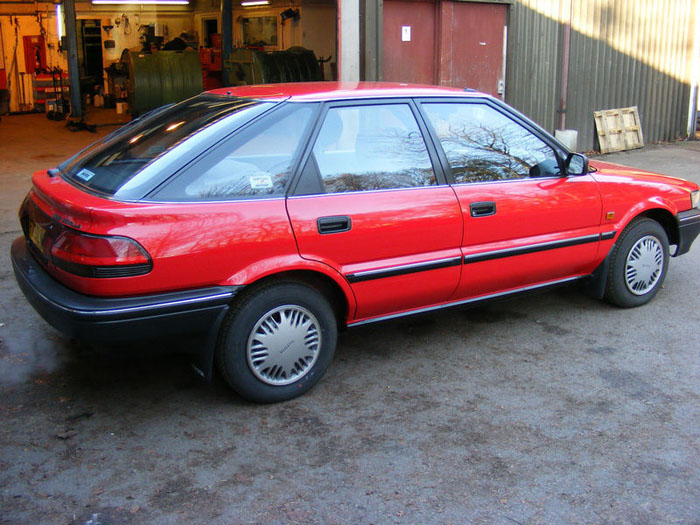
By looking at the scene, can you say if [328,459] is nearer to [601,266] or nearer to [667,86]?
[601,266]

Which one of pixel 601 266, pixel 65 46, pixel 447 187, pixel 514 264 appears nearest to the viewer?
pixel 447 187

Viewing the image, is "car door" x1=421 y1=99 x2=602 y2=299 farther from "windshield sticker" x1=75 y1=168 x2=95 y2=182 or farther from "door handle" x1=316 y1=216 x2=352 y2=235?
"windshield sticker" x1=75 y1=168 x2=95 y2=182

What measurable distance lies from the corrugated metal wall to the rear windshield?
7742 millimetres

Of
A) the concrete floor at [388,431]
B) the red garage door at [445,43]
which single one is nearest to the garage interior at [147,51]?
the red garage door at [445,43]

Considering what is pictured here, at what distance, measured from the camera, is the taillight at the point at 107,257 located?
3316 mm

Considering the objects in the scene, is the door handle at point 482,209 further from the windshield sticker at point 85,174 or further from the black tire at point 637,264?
the windshield sticker at point 85,174

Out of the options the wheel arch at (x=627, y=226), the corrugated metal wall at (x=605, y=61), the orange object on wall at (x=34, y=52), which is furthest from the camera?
the orange object on wall at (x=34, y=52)

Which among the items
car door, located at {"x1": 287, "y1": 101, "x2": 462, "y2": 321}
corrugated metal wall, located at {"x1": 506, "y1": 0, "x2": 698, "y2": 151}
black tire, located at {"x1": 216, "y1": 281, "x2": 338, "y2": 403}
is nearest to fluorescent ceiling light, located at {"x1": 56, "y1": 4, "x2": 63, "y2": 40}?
corrugated metal wall, located at {"x1": 506, "y1": 0, "x2": 698, "y2": 151}

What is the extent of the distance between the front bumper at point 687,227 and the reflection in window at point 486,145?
129 centimetres

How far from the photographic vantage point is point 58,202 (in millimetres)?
3645

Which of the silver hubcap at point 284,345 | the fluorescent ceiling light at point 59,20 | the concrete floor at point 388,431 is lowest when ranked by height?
the concrete floor at point 388,431

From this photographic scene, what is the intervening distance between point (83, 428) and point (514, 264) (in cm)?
267

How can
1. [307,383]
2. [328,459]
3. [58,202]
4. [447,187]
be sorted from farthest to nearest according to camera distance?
[447,187], [307,383], [58,202], [328,459]

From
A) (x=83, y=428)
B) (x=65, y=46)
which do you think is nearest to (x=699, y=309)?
(x=83, y=428)
